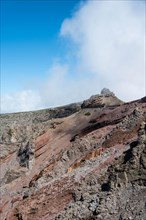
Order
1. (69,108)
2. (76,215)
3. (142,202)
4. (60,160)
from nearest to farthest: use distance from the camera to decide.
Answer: (142,202)
(76,215)
(60,160)
(69,108)

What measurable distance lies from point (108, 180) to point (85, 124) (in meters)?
28.5

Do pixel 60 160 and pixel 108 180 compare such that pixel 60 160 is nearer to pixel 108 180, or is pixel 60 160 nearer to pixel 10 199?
pixel 10 199

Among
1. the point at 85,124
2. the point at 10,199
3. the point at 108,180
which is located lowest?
the point at 10,199

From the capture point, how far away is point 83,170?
110 ft

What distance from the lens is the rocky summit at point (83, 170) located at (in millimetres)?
25438

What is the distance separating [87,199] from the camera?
1072 inches

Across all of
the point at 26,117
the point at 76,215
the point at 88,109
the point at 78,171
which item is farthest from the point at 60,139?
the point at 26,117

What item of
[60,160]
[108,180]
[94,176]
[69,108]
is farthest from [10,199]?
[69,108]

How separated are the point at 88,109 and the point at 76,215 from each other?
1479 inches

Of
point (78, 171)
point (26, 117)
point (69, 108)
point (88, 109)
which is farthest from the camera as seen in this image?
point (26, 117)

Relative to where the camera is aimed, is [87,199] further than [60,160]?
No

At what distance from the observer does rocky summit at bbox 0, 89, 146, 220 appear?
25438 mm

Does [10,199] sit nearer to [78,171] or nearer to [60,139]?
[78,171]

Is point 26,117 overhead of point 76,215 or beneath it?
overhead
